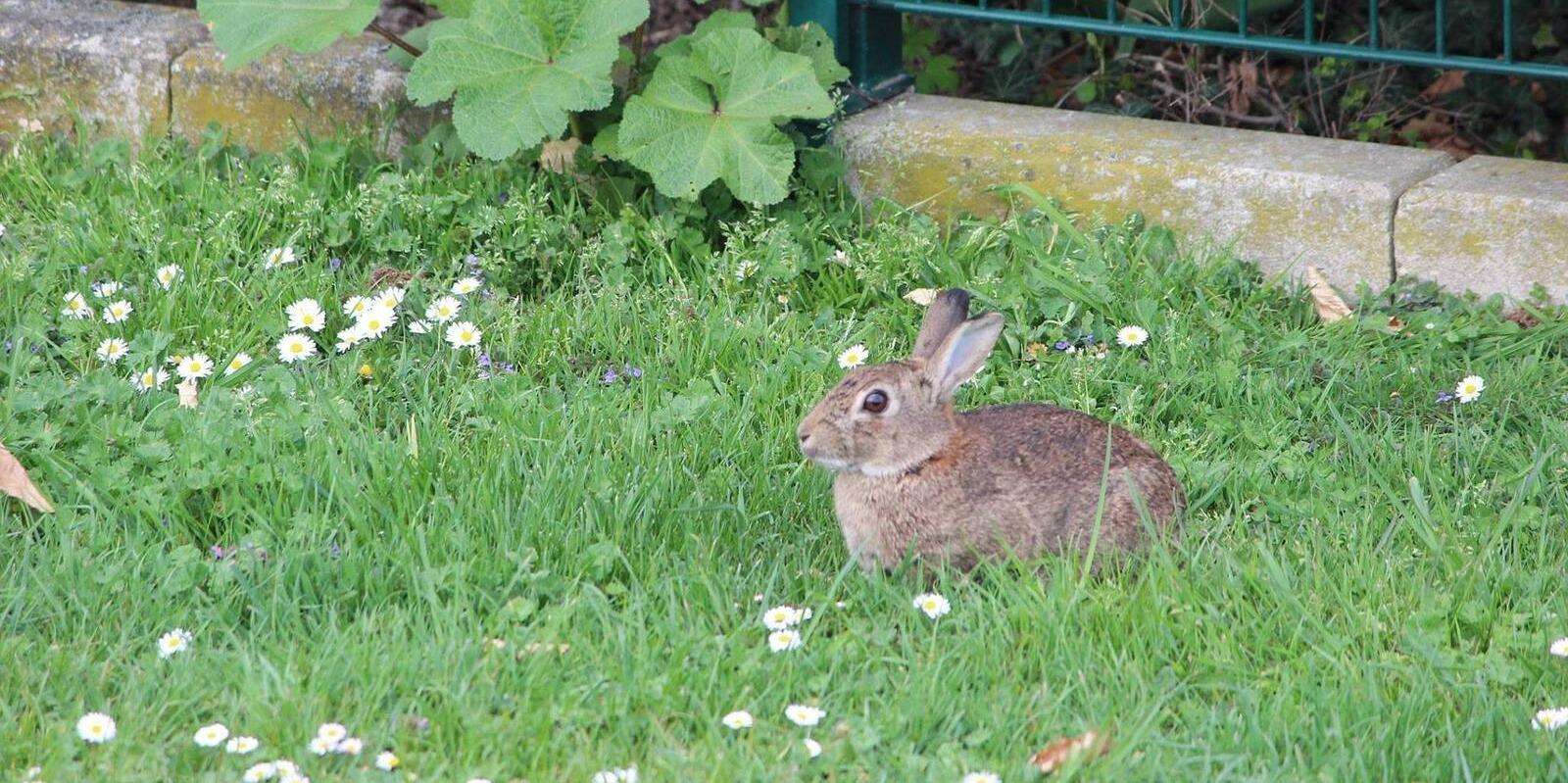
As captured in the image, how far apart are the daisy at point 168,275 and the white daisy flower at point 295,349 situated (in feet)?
1.38

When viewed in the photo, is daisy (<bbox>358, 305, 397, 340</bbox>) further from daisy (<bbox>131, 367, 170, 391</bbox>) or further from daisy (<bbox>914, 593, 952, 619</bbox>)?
daisy (<bbox>914, 593, 952, 619</bbox>)

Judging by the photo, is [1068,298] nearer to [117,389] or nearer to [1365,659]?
[1365,659]

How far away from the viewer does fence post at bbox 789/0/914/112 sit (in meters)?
5.47

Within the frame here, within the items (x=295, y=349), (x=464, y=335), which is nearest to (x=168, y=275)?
(x=295, y=349)

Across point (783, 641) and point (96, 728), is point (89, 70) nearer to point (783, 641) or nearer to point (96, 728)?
point (96, 728)

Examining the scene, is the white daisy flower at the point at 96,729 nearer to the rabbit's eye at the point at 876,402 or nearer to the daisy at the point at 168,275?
the rabbit's eye at the point at 876,402

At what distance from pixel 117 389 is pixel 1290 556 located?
2584 mm

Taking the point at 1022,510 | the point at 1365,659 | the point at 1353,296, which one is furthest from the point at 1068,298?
the point at 1365,659

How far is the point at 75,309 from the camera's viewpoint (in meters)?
4.59

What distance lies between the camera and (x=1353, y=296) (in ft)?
16.0

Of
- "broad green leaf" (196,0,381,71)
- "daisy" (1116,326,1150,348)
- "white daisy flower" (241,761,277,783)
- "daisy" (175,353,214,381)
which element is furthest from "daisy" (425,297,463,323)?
"white daisy flower" (241,761,277,783)

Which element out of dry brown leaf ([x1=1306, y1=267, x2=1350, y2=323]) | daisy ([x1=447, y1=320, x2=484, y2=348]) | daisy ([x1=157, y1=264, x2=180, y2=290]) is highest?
daisy ([x1=157, y1=264, x2=180, y2=290])

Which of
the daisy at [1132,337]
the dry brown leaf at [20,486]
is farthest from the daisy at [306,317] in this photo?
the daisy at [1132,337]

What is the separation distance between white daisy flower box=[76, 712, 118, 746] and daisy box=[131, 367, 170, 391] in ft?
4.66
